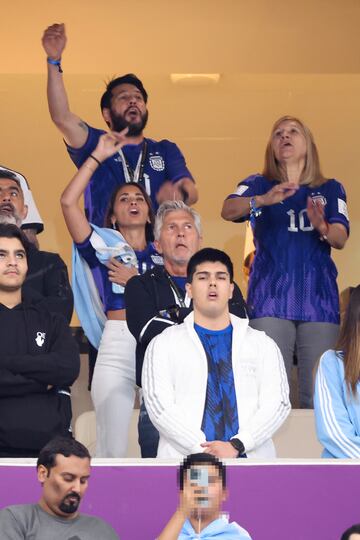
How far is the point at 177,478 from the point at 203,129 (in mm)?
4749

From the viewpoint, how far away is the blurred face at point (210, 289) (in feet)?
16.3

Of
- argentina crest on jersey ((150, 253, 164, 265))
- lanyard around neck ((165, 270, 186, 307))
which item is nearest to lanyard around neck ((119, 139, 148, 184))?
argentina crest on jersey ((150, 253, 164, 265))

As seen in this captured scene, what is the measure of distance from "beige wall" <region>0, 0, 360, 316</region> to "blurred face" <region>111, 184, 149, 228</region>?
2347 millimetres

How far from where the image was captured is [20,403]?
4.75m

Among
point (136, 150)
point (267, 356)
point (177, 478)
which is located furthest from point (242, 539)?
point (136, 150)

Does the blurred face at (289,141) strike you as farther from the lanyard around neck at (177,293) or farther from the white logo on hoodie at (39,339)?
the white logo on hoodie at (39,339)

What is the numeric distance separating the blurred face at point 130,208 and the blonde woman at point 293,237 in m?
0.48

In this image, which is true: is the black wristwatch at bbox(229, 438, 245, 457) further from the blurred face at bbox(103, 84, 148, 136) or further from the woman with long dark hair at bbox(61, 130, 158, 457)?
the blurred face at bbox(103, 84, 148, 136)

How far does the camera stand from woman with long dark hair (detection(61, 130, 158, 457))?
5.68 m

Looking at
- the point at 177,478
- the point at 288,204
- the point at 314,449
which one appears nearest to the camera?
the point at 177,478

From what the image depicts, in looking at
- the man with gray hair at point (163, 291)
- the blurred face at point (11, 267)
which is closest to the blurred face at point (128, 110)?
the man with gray hair at point (163, 291)

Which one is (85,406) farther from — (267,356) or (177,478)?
(177,478)

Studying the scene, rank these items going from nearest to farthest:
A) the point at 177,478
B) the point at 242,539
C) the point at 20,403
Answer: the point at 242,539, the point at 177,478, the point at 20,403

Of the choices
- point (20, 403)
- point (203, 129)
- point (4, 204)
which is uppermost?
point (203, 129)
